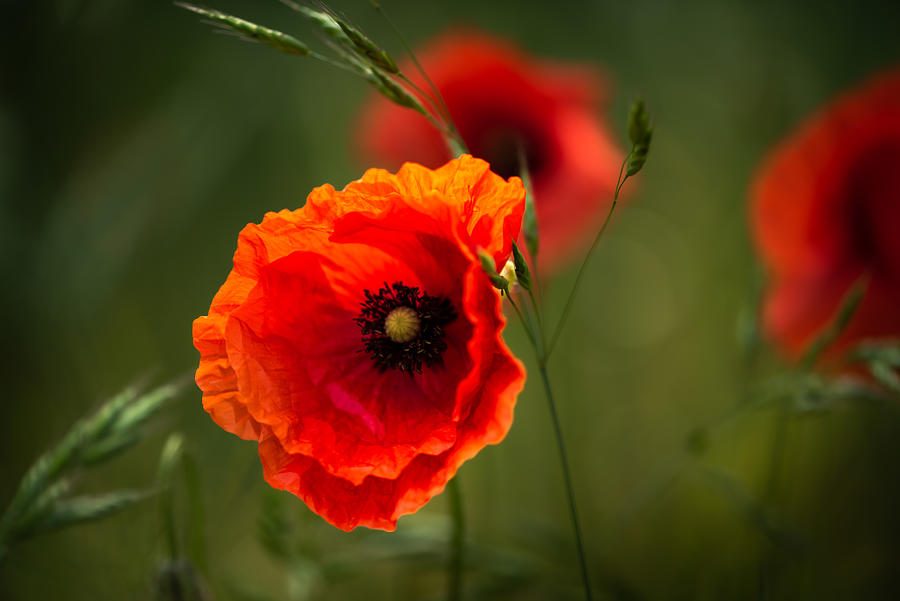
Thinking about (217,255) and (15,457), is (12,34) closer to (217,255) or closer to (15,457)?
(217,255)

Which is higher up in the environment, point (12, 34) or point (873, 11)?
point (873, 11)

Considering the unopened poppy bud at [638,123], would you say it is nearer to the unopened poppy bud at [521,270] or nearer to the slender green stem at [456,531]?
the unopened poppy bud at [521,270]

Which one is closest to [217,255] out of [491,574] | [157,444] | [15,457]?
[157,444]

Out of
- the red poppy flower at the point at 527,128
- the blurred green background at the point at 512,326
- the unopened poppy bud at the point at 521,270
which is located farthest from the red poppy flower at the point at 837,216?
the unopened poppy bud at the point at 521,270

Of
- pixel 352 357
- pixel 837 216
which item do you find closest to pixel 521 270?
pixel 352 357

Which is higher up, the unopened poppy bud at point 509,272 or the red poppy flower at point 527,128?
the red poppy flower at point 527,128

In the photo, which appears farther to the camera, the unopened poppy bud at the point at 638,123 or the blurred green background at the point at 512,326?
the blurred green background at the point at 512,326
